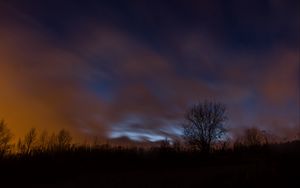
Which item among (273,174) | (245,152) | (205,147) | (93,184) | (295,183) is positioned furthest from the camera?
(205,147)

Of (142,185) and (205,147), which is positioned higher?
(205,147)

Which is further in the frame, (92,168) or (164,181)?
(92,168)

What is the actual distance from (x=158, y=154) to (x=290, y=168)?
23.8m

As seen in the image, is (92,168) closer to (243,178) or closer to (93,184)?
(93,184)

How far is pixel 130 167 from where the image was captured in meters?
38.9

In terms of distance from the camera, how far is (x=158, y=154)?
138ft

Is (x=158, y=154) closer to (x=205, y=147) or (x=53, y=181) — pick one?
(x=53, y=181)

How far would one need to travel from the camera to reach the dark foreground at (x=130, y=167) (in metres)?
25.5

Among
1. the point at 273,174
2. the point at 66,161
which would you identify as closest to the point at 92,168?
the point at 66,161

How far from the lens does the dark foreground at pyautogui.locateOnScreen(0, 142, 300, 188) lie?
25.5m

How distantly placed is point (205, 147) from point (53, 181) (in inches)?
1199

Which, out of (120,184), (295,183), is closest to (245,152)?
(120,184)

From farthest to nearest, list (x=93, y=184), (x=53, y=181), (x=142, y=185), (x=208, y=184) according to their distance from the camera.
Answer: (x=53, y=181) < (x=93, y=184) < (x=142, y=185) < (x=208, y=184)

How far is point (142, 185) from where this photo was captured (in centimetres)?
2484
